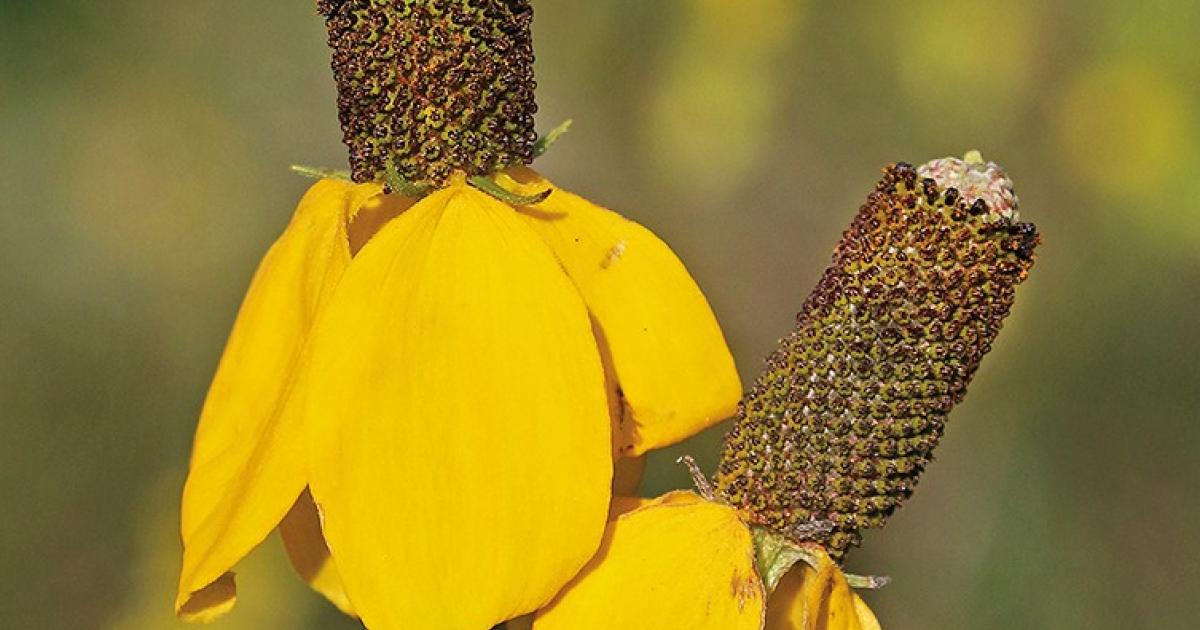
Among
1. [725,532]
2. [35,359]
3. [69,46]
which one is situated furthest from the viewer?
[69,46]

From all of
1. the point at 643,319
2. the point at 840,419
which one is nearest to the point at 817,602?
the point at 840,419

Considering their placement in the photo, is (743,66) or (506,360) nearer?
(506,360)

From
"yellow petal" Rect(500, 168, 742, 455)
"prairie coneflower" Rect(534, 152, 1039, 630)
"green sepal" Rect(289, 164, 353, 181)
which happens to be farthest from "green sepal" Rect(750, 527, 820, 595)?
"green sepal" Rect(289, 164, 353, 181)

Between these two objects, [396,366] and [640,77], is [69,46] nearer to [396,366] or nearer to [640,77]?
[640,77]

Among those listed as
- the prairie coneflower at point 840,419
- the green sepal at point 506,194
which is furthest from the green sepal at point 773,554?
the green sepal at point 506,194

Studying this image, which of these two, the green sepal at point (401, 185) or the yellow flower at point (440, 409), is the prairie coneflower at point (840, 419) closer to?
the yellow flower at point (440, 409)

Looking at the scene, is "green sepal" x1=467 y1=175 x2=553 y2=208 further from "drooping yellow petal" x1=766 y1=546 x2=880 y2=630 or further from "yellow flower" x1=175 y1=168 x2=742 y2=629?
"drooping yellow petal" x1=766 y1=546 x2=880 y2=630

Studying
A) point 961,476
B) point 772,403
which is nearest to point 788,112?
point 961,476
